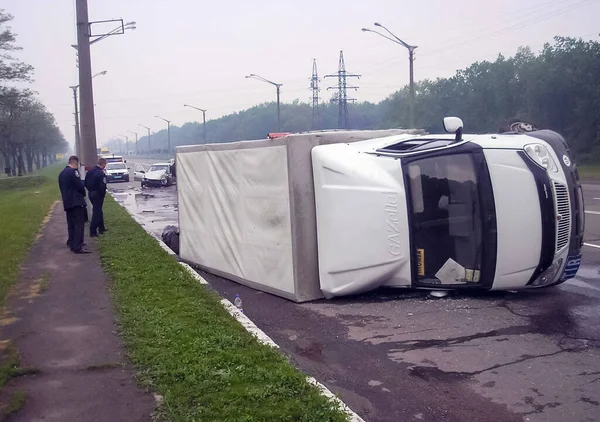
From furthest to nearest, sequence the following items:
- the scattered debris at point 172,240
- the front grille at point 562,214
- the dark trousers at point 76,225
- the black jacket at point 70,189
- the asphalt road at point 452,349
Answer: the scattered debris at point 172,240 → the dark trousers at point 76,225 → the black jacket at point 70,189 → the front grille at point 562,214 → the asphalt road at point 452,349

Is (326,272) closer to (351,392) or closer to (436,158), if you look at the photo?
(436,158)

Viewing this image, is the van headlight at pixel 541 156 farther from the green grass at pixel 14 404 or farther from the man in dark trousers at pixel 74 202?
the man in dark trousers at pixel 74 202

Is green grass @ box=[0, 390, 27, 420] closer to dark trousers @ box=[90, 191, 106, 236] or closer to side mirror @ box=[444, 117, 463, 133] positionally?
side mirror @ box=[444, 117, 463, 133]

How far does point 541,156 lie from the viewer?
7.75 metres

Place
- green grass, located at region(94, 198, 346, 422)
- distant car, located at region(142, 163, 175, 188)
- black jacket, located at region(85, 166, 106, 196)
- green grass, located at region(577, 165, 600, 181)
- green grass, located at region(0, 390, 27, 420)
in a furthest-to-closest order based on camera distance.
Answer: distant car, located at region(142, 163, 175, 188)
green grass, located at region(577, 165, 600, 181)
black jacket, located at region(85, 166, 106, 196)
green grass, located at region(0, 390, 27, 420)
green grass, located at region(94, 198, 346, 422)

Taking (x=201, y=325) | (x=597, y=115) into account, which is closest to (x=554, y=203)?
(x=201, y=325)

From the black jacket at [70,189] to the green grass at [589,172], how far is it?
2684 centimetres

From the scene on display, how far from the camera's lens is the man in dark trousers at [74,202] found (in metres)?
12.9

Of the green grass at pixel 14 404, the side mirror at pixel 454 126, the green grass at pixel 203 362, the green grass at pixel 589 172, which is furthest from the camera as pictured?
the green grass at pixel 589 172

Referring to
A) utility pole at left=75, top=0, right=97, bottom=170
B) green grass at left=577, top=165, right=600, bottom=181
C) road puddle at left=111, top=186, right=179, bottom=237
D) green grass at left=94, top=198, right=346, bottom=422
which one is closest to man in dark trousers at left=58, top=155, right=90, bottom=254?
→ road puddle at left=111, top=186, right=179, bottom=237

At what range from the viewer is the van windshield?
784 cm

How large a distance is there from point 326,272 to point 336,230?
1.79 ft

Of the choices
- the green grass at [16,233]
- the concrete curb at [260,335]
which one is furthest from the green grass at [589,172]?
the concrete curb at [260,335]

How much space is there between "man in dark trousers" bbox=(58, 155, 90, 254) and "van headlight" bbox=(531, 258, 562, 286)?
28.3 feet
